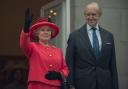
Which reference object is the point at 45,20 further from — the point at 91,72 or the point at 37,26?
the point at 91,72

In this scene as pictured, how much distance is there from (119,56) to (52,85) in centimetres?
237

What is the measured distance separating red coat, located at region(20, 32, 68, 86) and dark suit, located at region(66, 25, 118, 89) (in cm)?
→ 41

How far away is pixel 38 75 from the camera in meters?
4.96

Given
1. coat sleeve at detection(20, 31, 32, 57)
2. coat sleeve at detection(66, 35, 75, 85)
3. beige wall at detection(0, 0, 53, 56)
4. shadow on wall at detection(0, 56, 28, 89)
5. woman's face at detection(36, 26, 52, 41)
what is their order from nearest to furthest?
coat sleeve at detection(20, 31, 32, 57) < woman's face at detection(36, 26, 52, 41) < coat sleeve at detection(66, 35, 75, 85) < shadow on wall at detection(0, 56, 28, 89) < beige wall at detection(0, 0, 53, 56)

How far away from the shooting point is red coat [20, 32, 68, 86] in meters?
4.96

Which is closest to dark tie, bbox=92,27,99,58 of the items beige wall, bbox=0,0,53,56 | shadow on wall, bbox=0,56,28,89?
shadow on wall, bbox=0,56,28,89

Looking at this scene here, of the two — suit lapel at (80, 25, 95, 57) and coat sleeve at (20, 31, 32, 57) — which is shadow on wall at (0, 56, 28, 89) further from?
coat sleeve at (20, 31, 32, 57)

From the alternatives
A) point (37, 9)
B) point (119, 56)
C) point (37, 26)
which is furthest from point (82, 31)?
point (37, 9)

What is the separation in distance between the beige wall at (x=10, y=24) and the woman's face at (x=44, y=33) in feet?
18.6

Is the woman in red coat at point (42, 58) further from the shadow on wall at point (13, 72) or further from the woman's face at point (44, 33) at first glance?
the shadow on wall at point (13, 72)

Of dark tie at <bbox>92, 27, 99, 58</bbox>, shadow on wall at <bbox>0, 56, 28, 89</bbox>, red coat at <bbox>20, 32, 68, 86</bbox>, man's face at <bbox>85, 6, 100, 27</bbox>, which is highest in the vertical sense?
man's face at <bbox>85, 6, 100, 27</bbox>

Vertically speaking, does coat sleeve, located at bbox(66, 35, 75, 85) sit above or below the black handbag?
Result: above

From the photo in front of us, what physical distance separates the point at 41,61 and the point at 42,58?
1.3 inches

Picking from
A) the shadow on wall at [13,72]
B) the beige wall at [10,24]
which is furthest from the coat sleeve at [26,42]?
the beige wall at [10,24]
